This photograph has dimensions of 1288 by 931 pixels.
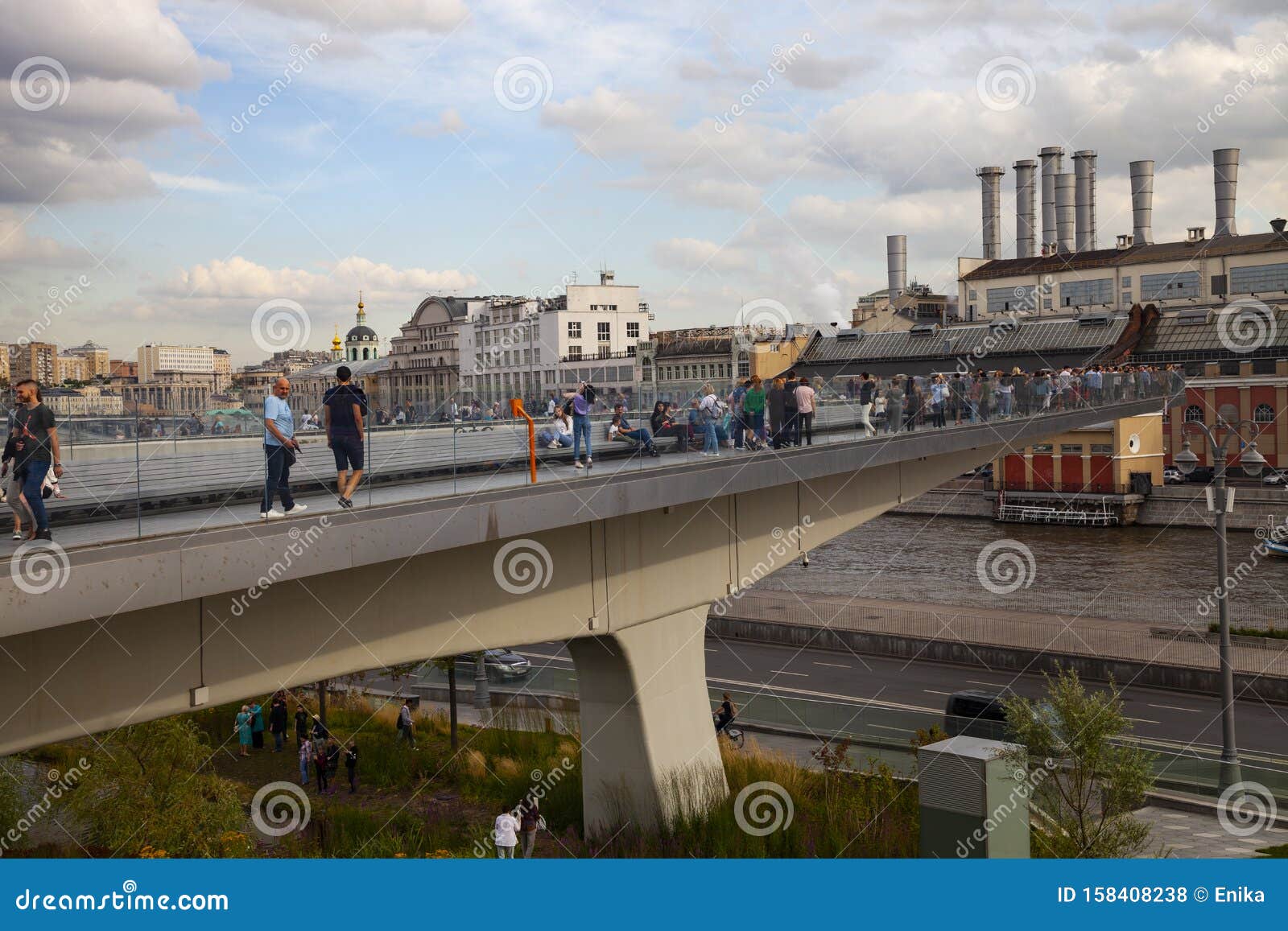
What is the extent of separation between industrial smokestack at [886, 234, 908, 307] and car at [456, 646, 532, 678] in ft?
202

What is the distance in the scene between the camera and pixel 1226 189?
223 feet

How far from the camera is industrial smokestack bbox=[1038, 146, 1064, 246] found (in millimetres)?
77688

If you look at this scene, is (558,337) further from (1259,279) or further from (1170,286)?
(1259,279)

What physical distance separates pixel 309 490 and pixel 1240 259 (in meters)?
65.7

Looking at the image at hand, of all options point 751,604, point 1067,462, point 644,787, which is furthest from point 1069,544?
point 644,787

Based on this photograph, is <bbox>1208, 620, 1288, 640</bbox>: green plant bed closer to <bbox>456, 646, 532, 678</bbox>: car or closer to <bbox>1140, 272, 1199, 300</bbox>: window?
<bbox>456, 646, 532, 678</bbox>: car

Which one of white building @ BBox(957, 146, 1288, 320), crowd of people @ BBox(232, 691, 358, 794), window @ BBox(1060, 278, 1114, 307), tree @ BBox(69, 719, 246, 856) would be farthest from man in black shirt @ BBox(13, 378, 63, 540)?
window @ BBox(1060, 278, 1114, 307)

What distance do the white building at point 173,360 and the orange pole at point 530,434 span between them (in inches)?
430

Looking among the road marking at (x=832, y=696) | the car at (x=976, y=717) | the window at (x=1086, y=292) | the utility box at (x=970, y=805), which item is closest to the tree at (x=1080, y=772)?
the utility box at (x=970, y=805)

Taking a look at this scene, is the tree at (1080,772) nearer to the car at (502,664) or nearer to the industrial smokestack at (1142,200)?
the car at (502,664)

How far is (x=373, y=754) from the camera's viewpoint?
19.8m

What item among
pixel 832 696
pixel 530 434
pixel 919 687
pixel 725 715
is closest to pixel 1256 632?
pixel 919 687

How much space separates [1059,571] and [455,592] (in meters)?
37.9

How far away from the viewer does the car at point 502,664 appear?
27.3m
